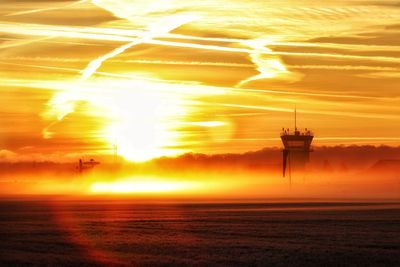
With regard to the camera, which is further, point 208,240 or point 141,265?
point 208,240

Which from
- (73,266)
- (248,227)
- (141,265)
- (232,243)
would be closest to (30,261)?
(73,266)

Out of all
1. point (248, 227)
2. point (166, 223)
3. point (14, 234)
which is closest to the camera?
point (14, 234)

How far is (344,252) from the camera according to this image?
73938 mm

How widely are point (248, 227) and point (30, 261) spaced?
134ft

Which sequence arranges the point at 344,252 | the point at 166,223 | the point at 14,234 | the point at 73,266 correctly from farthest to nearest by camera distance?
the point at 166,223 < the point at 14,234 < the point at 344,252 < the point at 73,266

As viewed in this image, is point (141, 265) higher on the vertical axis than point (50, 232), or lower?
higher

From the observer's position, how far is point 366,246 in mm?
78938

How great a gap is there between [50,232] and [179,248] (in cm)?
2518

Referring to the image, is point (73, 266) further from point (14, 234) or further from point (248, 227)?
point (248, 227)

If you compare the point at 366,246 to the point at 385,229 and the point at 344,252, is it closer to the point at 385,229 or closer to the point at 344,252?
the point at 344,252

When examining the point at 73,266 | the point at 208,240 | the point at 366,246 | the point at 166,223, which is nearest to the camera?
the point at 73,266

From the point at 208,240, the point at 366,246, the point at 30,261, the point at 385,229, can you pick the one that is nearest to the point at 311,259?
the point at 366,246

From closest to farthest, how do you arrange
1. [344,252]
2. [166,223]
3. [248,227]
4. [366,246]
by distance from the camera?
[344,252], [366,246], [248,227], [166,223]

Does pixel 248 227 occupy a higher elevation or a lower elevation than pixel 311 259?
lower
